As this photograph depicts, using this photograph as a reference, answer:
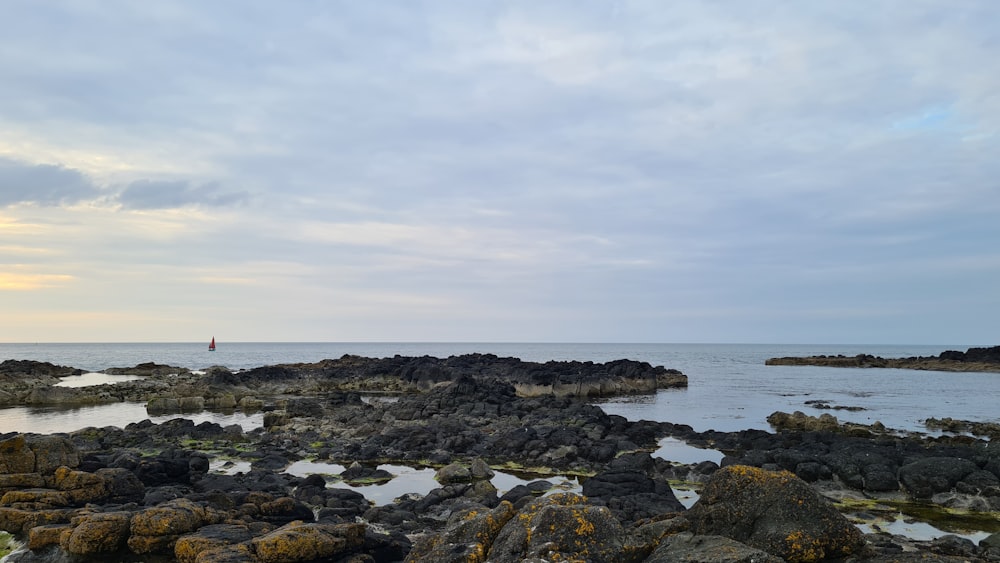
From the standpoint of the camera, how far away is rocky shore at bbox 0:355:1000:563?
22.2 feet

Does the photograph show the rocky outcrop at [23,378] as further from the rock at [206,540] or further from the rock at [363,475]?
the rock at [206,540]

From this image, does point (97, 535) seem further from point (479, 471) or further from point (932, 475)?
point (932, 475)

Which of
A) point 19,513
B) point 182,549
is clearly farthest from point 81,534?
point 19,513

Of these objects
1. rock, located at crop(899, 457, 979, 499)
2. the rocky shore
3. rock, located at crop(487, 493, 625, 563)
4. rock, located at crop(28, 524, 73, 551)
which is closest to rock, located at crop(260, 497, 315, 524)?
the rocky shore

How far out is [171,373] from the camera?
246 ft

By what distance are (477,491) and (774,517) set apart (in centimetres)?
1107

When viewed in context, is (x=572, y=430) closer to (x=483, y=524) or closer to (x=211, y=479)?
(x=211, y=479)

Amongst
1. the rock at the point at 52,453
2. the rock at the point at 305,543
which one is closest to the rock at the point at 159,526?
the rock at the point at 305,543

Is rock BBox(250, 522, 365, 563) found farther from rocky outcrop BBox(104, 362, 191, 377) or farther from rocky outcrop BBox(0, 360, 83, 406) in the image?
rocky outcrop BBox(104, 362, 191, 377)

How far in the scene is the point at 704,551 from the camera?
20.6 ft

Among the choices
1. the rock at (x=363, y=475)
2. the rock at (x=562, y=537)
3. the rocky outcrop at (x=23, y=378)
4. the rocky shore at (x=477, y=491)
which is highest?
the rock at (x=562, y=537)

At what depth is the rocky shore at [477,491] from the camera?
267 inches

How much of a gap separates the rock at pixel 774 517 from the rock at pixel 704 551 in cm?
41

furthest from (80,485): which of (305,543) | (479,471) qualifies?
(479,471)
